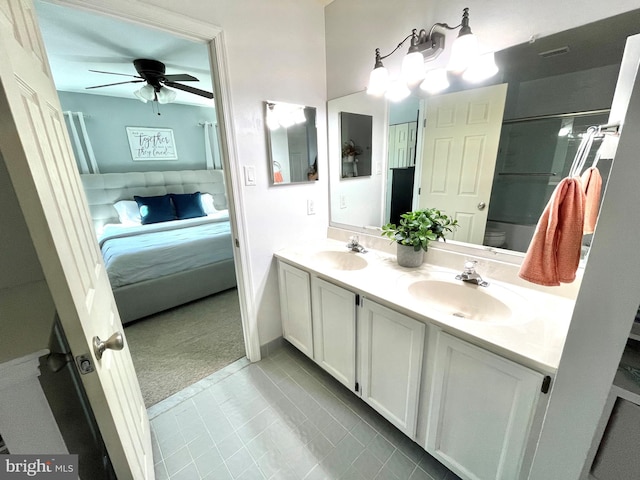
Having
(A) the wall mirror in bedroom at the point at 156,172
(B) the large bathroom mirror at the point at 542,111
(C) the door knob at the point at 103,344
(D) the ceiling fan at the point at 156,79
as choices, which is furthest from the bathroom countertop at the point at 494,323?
(D) the ceiling fan at the point at 156,79

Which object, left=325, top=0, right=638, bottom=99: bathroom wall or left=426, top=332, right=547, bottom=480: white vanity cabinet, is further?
left=325, top=0, right=638, bottom=99: bathroom wall

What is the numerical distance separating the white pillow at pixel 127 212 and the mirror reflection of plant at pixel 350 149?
319cm

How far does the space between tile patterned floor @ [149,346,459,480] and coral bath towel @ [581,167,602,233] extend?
47.1 inches

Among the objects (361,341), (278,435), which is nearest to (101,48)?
(361,341)

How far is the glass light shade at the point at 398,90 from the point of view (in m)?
1.47

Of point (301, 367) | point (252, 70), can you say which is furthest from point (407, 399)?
point (252, 70)

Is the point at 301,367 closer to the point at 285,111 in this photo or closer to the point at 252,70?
the point at 285,111

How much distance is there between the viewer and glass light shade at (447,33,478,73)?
3.67 feet

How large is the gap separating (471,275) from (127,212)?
419 cm

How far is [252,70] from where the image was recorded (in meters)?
1.53

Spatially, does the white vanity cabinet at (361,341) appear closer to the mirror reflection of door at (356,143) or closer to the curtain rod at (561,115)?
the mirror reflection of door at (356,143)

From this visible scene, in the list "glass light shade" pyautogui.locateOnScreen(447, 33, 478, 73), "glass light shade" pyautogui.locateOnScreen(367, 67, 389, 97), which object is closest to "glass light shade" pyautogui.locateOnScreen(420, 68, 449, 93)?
"glass light shade" pyautogui.locateOnScreen(447, 33, 478, 73)

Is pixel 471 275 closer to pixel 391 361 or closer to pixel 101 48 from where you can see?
pixel 391 361

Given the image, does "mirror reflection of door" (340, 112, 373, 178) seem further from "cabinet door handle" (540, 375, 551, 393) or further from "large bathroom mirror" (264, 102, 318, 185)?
"cabinet door handle" (540, 375, 551, 393)
